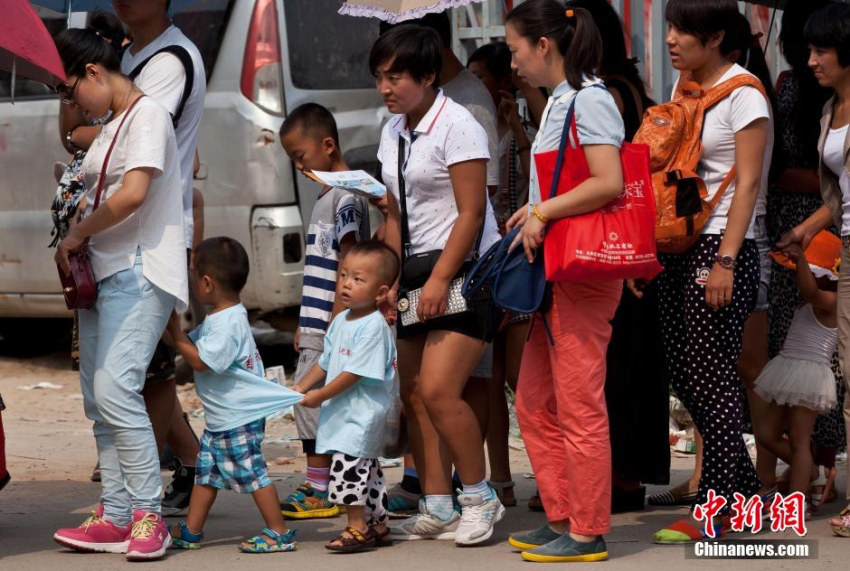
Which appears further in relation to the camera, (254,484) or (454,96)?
(454,96)

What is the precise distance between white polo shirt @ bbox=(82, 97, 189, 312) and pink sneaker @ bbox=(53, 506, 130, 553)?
2.77 ft

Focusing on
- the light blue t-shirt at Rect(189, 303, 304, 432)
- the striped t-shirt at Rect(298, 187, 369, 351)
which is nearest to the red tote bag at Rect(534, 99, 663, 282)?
the light blue t-shirt at Rect(189, 303, 304, 432)

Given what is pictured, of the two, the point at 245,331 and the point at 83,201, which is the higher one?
the point at 83,201

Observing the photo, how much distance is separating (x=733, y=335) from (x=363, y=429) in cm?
134

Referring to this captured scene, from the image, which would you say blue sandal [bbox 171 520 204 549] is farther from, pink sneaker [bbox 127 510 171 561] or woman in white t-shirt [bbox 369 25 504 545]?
woman in white t-shirt [bbox 369 25 504 545]

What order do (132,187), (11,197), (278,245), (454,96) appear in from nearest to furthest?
(132,187)
(454,96)
(278,245)
(11,197)

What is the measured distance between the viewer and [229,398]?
496 cm

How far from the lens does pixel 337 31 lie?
8.65 meters

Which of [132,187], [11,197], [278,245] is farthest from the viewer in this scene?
[11,197]

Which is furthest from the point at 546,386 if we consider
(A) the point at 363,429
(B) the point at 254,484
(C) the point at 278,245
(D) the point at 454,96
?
(C) the point at 278,245

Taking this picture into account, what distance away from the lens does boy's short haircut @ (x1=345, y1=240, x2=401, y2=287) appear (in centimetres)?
501

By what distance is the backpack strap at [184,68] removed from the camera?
536 cm

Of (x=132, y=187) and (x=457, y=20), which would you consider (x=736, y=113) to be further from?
(x=457, y=20)

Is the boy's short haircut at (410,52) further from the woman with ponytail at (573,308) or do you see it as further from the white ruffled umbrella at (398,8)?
the white ruffled umbrella at (398,8)
